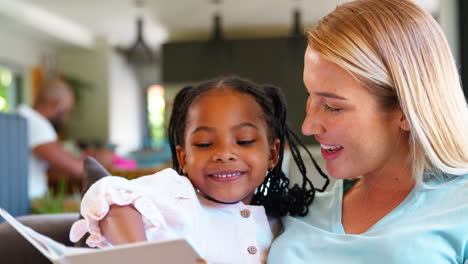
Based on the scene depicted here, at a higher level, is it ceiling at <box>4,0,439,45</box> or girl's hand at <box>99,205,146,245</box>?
ceiling at <box>4,0,439,45</box>

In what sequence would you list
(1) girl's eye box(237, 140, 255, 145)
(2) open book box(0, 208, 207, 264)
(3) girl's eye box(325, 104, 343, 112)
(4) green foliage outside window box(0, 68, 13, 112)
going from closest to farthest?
1. (2) open book box(0, 208, 207, 264)
2. (3) girl's eye box(325, 104, 343, 112)
3. (1) girl's eye box(237, 140, 255, 145)
4. (4) green foliage outside window box(0, 68, 13, 112)

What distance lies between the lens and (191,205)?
957mm

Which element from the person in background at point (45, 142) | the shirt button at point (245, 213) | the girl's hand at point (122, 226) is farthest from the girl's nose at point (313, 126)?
the person in background at point (45, 142)

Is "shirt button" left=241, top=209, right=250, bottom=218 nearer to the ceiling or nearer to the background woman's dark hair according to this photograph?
the background woman's dark hair

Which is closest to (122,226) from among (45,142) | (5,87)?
(45,142)

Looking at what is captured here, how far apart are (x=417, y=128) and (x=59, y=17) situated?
23.6 feet

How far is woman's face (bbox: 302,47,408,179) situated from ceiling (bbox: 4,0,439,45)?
5.42 meters

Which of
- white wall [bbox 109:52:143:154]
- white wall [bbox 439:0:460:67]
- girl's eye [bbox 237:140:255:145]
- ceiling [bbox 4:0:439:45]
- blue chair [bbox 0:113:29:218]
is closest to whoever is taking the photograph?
girl's eye [bbox 237:140:255:145]

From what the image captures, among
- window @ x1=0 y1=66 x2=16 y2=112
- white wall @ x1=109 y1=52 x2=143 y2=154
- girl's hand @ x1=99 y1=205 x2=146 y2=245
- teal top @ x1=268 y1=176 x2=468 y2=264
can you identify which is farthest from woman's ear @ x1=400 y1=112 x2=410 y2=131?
white wall @ x1=109 y1=52 x2=143 y2=154

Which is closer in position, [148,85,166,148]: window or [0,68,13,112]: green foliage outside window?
[0,68,13,112]: green foliage outside window

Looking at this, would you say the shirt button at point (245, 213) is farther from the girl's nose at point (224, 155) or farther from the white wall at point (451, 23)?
the white wall at point (451, 23)

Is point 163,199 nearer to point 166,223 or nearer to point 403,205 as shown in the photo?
point 166,223

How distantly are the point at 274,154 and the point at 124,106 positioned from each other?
328 inches

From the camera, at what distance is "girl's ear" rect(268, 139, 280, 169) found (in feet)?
3.99
